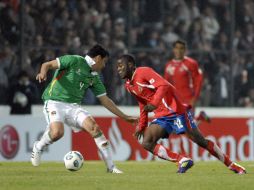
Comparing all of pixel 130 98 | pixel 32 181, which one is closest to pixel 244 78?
pixel 130 98

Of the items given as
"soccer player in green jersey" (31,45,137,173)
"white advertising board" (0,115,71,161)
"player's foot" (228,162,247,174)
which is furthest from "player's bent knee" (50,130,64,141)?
"white advertising board" (0,115,71,161)

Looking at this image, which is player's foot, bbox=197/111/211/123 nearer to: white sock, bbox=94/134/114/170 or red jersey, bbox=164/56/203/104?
red jersey, bbox=164/56/203/104

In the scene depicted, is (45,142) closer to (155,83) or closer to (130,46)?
(155,83)

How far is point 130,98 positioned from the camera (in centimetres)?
2280

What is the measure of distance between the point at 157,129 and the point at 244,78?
10.3m

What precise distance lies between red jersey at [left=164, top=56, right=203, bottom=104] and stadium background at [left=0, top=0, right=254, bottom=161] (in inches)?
96.1

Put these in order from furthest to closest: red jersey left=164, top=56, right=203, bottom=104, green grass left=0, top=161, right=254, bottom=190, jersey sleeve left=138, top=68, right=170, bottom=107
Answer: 1. red jersey left=164, top=56, right=203, bottom=104
2. jersey sleeve left=138, top=68, right=170, bottom=107
3. green grass left=0, top=161, right=254, bottom=190

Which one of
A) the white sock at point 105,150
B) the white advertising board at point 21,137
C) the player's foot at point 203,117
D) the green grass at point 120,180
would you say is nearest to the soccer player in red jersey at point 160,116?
the green grass at point 120,180

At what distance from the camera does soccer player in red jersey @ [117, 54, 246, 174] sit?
1389cm

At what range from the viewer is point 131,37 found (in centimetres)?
2281

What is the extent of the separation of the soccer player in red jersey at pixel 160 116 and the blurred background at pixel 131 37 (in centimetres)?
738

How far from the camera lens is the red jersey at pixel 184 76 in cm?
2012

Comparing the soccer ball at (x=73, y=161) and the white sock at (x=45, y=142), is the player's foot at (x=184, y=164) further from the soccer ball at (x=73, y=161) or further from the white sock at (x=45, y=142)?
the white sock at (x=45, y=142)

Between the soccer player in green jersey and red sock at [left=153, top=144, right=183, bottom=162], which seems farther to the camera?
the soccer player in green jersey
